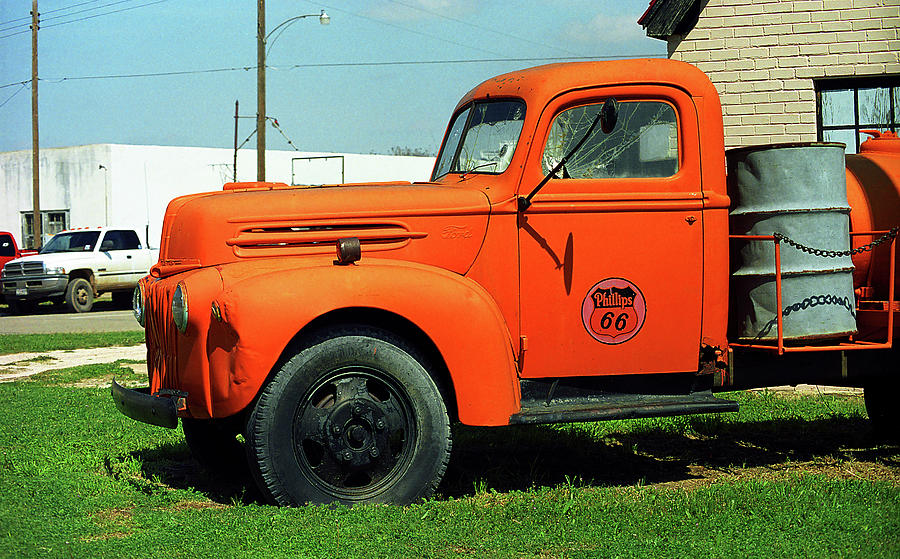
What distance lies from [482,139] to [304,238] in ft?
4.18

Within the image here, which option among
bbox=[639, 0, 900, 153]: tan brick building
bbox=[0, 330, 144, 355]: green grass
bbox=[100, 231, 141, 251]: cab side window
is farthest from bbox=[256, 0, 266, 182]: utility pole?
bbox=[639, 0, 900, 153]: tan brick building

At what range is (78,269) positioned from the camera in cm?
2167

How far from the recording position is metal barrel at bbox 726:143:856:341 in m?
5.38

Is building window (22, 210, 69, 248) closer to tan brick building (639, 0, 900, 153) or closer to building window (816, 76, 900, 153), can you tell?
tan brick building (639, 0, 900, 153)

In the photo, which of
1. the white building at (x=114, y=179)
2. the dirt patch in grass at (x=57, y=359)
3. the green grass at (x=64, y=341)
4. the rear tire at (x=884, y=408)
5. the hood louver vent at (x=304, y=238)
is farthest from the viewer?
the white building at (x=114, y=179)

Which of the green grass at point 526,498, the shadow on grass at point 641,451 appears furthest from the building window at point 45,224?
the shadow on grass at point 641,451

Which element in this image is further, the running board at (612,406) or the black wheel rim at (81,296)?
the black wheel rim at (81,296)

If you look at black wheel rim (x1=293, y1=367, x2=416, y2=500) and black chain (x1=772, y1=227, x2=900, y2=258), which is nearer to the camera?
black wheel rim (x1=293, y1=367, x2=416, y2=500)

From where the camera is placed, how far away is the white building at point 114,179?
3559cm

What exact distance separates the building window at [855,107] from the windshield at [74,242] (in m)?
16.6

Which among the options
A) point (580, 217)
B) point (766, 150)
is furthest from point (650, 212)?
point (766, 150)

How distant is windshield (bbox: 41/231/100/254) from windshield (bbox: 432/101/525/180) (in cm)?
1779

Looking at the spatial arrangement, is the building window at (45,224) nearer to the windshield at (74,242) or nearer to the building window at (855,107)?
the windshield at (74,242)

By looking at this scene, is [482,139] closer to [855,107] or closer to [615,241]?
[615,241]
